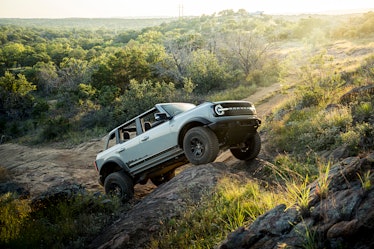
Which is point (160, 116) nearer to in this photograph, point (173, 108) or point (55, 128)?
point (173, 108)

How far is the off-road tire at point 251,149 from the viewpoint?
7.78 meters

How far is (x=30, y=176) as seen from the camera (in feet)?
47.0

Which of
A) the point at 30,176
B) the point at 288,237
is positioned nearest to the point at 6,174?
the point at 30,176

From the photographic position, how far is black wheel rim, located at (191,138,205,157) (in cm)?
678

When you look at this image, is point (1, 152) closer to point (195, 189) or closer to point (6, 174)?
point (6, 174)

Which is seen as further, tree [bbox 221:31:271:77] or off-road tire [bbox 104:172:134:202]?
tree [bbox 221:31:271:77]

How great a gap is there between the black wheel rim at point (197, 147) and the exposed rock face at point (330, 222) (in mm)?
3473

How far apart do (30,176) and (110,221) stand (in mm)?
9379

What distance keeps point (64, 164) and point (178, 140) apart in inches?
418

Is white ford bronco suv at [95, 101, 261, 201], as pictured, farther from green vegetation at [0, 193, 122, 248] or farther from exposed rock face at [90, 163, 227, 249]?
green vegetation at [0, 193, 122, 248]

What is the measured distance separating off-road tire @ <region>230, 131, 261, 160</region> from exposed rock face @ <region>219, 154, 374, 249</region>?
176 inches

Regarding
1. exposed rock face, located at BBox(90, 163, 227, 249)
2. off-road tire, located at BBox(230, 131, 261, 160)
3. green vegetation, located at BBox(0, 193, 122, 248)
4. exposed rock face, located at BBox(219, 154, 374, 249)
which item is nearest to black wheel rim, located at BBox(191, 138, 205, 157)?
exposed rock face, located at BBox(90, 163, 227, 249)

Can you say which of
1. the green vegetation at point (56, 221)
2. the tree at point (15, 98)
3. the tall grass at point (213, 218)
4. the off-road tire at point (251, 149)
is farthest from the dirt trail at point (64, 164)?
the tree at point (15, 98)

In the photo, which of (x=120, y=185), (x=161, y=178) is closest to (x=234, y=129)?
(x=120, y=185)
